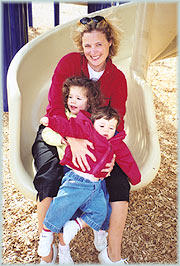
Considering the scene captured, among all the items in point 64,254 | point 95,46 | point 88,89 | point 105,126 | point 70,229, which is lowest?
Answer: point 64,254

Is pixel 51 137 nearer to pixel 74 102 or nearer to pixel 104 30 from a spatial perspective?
pixel 74 102

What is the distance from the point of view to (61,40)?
7.95 feet

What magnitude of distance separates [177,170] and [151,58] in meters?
0.86

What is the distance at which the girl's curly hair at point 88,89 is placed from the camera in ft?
4.87

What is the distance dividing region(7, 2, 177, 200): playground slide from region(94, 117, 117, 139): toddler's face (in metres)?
0.35

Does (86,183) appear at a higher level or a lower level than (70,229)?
higher

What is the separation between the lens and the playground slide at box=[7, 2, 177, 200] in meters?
1.63

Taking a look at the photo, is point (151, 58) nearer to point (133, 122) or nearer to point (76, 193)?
point (133, 122)

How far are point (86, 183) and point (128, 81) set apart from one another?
1.03 meters

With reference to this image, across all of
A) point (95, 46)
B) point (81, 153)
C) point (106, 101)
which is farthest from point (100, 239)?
point (95, 46)

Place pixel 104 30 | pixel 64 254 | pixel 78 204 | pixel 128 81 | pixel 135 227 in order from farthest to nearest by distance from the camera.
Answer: pixel 128 81 → pixel 135 227 → pixel 104 30 → pixel 64 254 → pixel 78 204

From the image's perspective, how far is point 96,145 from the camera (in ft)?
4.56

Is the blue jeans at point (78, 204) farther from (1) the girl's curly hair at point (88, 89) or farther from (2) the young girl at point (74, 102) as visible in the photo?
(1) the girl's curly hair at point (88, 89)

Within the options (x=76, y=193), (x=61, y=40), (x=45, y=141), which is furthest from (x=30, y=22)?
(x=76, y=193)
